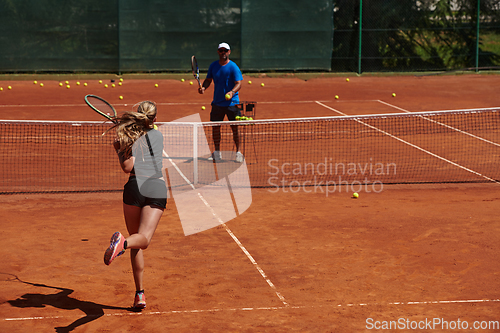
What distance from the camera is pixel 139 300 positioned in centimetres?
495

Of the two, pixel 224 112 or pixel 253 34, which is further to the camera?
pixel 253 34

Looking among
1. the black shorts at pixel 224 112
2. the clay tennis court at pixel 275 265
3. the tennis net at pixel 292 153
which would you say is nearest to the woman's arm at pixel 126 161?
the clay tennis court at pixel 275 265

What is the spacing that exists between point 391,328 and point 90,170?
6586mm

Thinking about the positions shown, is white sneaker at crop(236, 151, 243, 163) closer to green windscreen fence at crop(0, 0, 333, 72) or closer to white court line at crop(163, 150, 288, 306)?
white court line at crop(163, 150, 288, 306)

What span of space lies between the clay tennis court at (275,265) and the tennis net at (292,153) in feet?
2.27

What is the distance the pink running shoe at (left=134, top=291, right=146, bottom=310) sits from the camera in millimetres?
4953

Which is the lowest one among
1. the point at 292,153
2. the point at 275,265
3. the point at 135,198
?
the point at 275,265

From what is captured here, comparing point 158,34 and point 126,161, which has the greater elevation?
point 158,34

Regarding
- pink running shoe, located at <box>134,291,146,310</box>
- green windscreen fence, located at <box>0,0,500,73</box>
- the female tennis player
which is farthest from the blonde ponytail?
green windscreen fence, located at <box>0,0,500,73</box>

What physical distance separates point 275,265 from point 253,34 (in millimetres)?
15955

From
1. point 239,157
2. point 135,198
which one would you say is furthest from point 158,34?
point 135,198

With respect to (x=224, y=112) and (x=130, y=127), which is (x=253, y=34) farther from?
(x=130, y=127)

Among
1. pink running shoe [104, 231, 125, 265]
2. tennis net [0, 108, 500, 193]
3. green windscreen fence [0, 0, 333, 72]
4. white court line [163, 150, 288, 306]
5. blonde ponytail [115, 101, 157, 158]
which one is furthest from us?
green windscreen fence [0, 0, 333, 72]

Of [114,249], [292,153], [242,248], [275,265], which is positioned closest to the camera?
[114,249]
